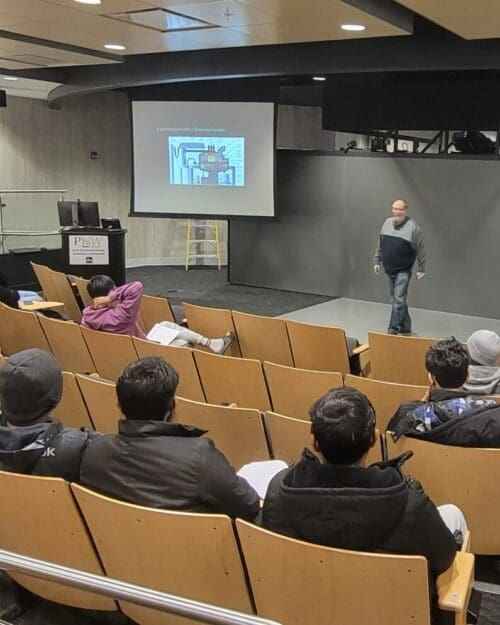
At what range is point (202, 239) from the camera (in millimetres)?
12492

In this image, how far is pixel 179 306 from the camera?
8.85 meters

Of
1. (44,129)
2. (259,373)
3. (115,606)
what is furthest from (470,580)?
(44,129)

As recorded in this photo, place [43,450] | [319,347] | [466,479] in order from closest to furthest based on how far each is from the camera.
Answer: [43,450], [466,479], [319,347]

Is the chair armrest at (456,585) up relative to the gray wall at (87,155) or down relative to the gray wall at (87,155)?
down

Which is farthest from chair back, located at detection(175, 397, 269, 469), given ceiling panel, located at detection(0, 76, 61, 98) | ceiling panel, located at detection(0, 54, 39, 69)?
ceiling panel, located at detection(0, 76, 61, 98)

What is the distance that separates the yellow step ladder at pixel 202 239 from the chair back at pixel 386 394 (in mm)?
8719

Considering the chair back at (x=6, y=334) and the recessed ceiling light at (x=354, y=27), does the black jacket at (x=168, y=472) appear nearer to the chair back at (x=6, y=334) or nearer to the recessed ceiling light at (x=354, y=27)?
the chair back at (x=6, y=334)

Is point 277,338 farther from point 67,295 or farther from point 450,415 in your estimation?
point 67,295

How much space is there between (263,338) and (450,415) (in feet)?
8.65

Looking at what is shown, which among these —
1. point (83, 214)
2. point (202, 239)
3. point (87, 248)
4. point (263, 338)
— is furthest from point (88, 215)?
point (263, 338)

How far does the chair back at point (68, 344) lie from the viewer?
4.85 m

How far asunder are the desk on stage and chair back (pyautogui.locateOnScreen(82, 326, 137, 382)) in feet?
13.6

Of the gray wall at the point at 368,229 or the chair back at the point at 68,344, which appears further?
the gray wall at the point at 368,229

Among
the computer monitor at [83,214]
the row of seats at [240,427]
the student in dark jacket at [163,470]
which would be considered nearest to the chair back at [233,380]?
the row of seats at [240,427]
